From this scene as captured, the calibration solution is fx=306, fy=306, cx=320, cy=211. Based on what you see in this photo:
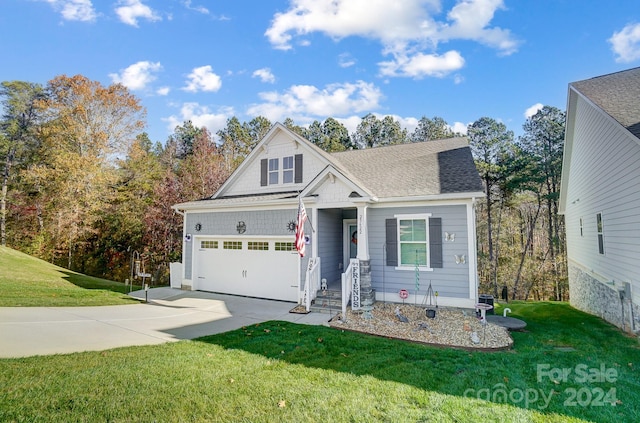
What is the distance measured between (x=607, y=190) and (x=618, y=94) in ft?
8.55

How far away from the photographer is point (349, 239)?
39.5 ft

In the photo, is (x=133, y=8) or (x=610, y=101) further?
(x=133, y=8)

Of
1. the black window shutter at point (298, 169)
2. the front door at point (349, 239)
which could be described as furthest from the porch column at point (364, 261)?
the black window shutter at point (298, 169)

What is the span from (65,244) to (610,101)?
29.4 m

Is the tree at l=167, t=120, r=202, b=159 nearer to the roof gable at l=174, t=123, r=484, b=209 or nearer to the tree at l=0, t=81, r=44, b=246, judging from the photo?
the tree at l=0, t=81, r=44, b=246

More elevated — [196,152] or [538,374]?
[196,152]

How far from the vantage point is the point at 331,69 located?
15.5m

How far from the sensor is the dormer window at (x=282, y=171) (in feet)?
40.8

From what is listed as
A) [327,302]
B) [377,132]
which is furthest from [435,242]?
[377,132]

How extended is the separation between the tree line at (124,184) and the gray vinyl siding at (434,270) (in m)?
12.7

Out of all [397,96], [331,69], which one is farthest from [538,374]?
[397,96]

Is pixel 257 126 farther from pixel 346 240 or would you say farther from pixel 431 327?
pixel 431 327

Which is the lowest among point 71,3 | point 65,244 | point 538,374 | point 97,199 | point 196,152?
point 538,374

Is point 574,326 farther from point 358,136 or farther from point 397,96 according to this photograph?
point 358,136
